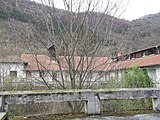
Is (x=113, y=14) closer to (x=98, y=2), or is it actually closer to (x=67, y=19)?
(x=98, y=2)

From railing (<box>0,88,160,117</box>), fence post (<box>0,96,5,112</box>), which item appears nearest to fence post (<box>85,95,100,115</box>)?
railing (<box>0,88,160,117</box>)

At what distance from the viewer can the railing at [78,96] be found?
14.1 feet

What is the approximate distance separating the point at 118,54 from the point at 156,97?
4.61 m

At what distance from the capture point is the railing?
14.1 feet

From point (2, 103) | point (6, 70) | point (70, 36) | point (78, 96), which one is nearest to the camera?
point (2, 103)

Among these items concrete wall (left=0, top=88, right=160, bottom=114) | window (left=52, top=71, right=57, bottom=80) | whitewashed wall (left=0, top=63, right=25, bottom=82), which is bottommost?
concrete wall (left=0, top=88, right=160, bottom=114)

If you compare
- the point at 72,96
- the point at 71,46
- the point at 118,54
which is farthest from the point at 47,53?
the point at 72,96

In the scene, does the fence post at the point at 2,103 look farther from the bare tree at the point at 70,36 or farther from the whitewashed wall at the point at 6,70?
the whitewashed wall at the point at 6,70

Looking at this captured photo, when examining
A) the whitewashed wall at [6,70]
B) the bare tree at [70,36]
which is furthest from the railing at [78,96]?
the whitewashed wall at [6,70]

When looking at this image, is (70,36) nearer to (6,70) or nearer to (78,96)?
(78,96)

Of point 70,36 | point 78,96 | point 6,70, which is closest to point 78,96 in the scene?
point 78,96

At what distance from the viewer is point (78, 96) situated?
15.0 ft

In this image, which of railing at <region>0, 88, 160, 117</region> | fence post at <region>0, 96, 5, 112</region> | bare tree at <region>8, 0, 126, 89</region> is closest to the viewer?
fence post at <region>0, 96, 5, 112</region>

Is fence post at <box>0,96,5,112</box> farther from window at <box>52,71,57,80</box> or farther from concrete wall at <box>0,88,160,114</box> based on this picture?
window at <box>52,71,57,80</box>
